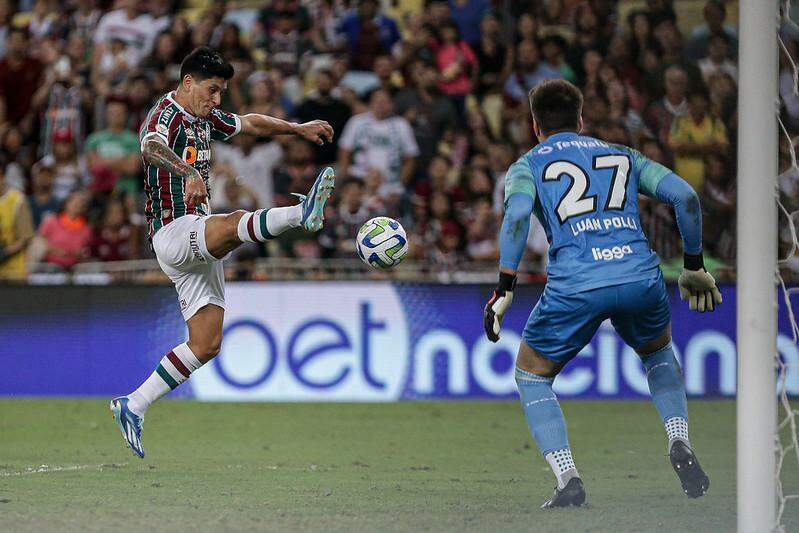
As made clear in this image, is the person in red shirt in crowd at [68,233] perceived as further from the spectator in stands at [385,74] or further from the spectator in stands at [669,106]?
the spectator in stands at [669,106]

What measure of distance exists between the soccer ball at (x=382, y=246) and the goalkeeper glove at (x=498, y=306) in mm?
1493

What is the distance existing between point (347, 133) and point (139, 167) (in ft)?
7.34

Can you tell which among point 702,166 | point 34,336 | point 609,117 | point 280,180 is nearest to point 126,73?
point 280,180

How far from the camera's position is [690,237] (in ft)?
19.7

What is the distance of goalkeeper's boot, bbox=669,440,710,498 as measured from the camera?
596cm

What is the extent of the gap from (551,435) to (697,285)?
99 centimetres

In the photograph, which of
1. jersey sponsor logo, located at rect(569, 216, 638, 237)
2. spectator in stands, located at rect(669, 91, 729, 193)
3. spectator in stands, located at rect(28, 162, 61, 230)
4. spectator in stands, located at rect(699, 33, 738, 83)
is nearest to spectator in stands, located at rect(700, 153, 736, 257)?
spectator in stands, located at rect(669, 91, 729, 193)

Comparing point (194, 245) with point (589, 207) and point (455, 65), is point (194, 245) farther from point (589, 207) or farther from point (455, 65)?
point (455, 65)

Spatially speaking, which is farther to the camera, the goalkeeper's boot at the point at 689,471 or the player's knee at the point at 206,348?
the player's knee at the point at 206,348

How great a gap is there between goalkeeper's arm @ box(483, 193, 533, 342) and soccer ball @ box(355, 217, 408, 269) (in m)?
1.49

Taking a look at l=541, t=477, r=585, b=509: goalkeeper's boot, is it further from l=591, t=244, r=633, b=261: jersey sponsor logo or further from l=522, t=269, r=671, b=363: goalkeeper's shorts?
l=591, t=244, r=633, b=261: jersey sponsor logo

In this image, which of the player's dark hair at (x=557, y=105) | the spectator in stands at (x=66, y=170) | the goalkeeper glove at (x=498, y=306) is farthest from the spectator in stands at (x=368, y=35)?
the goalkeeper glove at (x=498, y=306)

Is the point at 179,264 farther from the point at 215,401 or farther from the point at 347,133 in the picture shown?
the point at 347,133

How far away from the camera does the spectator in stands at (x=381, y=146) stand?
13.4 meters
